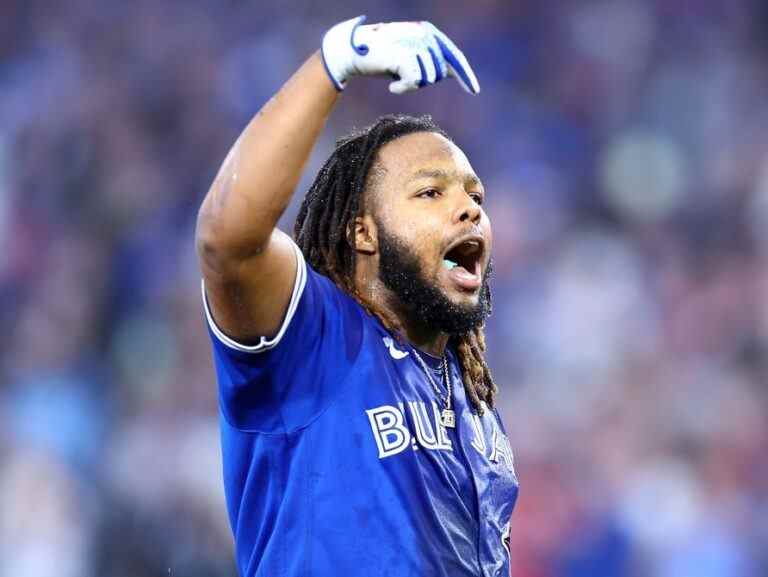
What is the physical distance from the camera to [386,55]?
2328 mm

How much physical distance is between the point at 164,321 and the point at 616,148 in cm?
274

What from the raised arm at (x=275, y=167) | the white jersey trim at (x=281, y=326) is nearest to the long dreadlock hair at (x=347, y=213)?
the white jersey trim at (x=281, y=326)

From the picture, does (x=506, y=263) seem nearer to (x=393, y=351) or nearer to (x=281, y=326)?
(x=393, y=351)

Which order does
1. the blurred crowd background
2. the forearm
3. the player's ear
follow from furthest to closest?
the blurred crowd background, the player's ear, the forearm

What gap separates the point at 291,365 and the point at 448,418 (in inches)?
17.6

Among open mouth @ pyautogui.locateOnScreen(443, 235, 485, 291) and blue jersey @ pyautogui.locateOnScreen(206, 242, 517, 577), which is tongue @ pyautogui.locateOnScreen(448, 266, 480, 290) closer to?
open mouth @ pyautogui.locateOnScreen(443, 235, 485, 291)

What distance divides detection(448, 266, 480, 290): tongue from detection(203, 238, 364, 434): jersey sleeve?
31cm

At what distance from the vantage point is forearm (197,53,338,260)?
2238 millimetres

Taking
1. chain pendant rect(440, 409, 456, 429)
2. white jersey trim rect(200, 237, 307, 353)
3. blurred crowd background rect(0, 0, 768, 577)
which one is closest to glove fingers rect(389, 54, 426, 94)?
white jersey trim rect(200, 237, 307, 353)

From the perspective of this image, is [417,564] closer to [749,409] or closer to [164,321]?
[749,409]

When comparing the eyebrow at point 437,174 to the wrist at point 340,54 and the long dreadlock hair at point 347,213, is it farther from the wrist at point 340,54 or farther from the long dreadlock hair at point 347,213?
the wrist at point 340,54

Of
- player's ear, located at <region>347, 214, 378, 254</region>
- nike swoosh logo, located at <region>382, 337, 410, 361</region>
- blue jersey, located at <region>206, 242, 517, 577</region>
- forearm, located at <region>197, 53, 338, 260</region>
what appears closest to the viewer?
forearm, located at <region>197, 53, 338, 260</region>

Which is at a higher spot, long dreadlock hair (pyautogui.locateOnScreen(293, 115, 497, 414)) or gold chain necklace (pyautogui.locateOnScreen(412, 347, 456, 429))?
long dreadlock hair (pyautogui.locateOnScreen(293, 115, 497, 414))

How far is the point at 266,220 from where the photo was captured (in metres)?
2.25
